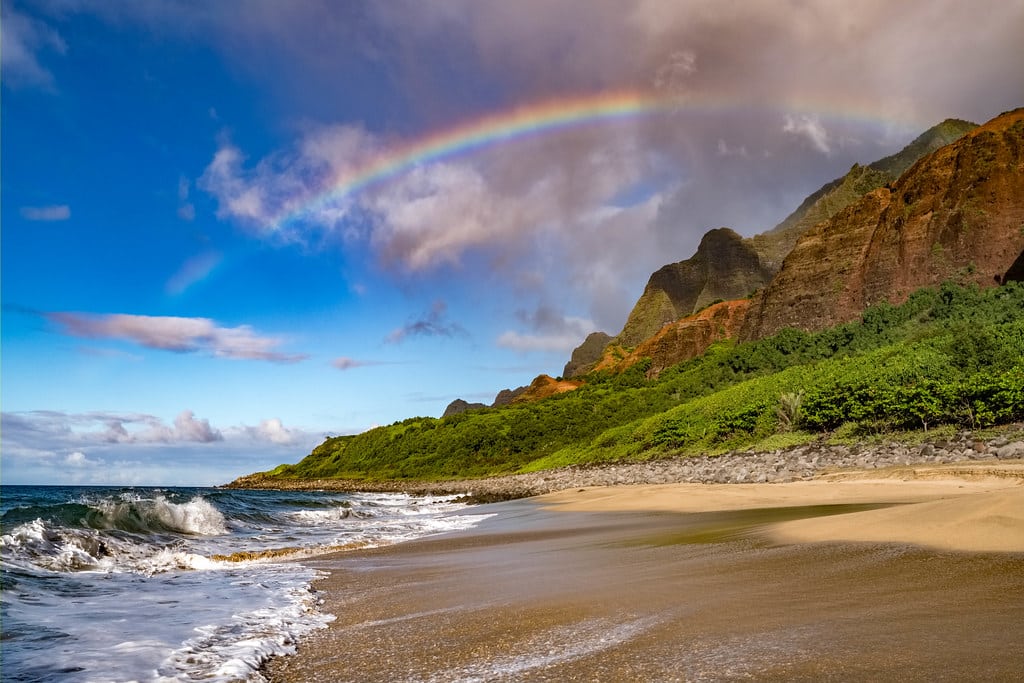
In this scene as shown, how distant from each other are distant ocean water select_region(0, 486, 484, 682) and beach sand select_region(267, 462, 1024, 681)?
654 millimetres

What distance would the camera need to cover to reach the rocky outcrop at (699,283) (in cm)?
12338

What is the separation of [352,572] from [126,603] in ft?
10.9

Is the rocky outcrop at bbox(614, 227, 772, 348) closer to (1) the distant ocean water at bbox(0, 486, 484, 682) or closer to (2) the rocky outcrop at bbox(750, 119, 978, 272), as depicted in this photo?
(2) the rocky outcrop at bbox(750, 119, 978, 272)

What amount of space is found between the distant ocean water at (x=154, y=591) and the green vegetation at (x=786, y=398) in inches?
694

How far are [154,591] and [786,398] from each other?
28321 mm

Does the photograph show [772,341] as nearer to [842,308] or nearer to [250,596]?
[842,308]

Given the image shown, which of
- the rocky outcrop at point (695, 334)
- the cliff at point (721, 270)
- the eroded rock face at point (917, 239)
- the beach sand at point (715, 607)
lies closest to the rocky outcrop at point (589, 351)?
the cliff at point (721, 270)

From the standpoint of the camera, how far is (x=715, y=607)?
482 centimetres

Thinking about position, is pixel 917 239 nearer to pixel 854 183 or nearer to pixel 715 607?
pixel 715 607

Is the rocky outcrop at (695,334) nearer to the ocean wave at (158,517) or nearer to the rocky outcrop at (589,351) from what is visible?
the ocean wave at (158,517)

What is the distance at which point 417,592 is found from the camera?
24.6ft

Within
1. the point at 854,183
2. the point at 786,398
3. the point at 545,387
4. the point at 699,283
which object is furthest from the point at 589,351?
the point at 786,398

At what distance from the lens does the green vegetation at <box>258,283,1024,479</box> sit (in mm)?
21656

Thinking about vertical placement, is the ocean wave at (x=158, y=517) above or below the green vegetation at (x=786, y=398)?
below
